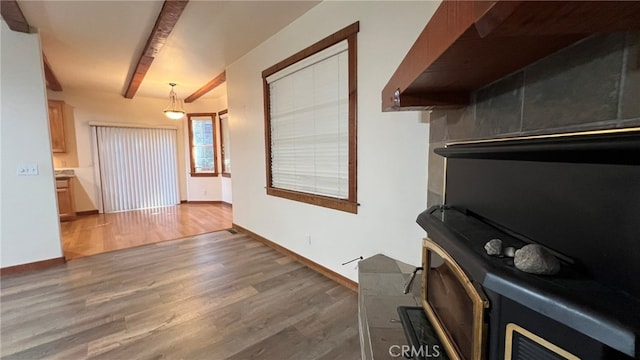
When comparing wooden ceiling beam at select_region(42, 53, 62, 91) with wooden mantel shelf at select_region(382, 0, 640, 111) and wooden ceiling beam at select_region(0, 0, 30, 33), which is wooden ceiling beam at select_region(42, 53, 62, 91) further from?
wooden mantel shelf at select_region(382, 0, 640, 111)

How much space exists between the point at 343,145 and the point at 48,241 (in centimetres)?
355

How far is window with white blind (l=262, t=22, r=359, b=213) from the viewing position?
2461mm

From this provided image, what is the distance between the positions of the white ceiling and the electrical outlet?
148 cm

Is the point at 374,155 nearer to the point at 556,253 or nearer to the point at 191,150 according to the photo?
the point at 556,253

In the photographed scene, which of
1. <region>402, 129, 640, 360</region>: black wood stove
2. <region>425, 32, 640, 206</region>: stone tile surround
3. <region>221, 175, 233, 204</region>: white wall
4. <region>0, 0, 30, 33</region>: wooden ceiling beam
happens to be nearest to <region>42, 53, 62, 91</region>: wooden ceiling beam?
<region>0, 0, 30, 33</region>: wooden ceiling beam

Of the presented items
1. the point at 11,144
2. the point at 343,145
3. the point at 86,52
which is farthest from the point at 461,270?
the point at 86,52

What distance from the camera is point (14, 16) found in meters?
2.61

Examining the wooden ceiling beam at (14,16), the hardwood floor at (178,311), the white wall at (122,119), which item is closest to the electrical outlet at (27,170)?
the hardwood floor at (178,311)

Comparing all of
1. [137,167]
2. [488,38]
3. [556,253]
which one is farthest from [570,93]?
[137,167]

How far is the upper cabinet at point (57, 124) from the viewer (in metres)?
5.46

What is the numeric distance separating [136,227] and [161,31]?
138 inches

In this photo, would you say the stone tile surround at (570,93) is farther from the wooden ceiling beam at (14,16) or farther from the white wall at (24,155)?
the white wall at (24,155)

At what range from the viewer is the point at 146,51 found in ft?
11.3

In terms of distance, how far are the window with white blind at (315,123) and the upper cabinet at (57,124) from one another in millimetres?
4913
